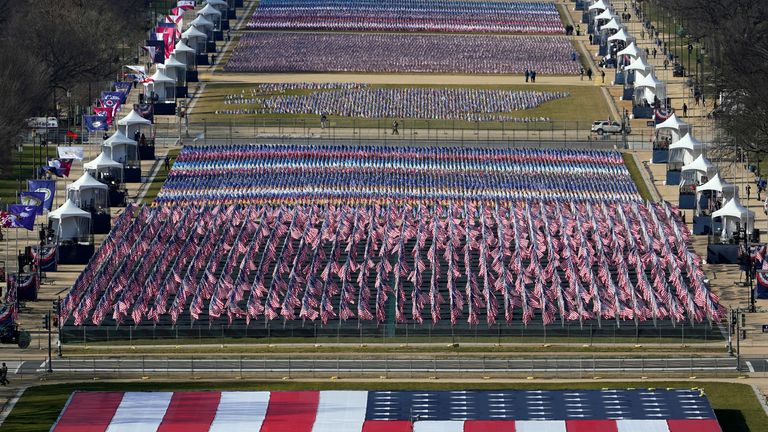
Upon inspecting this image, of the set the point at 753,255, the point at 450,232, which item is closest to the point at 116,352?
the point at 450,232

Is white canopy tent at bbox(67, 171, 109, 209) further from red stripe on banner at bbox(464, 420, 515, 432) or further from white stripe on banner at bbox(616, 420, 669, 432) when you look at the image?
white stripe on banner at bbox(616, 420, 669, 432)

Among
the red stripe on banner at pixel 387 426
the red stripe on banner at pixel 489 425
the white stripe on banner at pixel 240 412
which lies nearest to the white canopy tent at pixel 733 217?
the red stripe on banner at pixel 489 425

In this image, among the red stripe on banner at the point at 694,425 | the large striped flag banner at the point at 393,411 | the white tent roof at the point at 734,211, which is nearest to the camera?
the red stripe on banner at the point at 694,425

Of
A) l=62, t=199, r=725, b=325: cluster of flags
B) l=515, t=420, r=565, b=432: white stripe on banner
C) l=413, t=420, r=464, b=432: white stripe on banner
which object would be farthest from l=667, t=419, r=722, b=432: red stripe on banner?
l=62, t=199, r=725, b=325: cluster of flags

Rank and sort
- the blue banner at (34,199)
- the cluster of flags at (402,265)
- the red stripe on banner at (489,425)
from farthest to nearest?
the blue banner at (34,199) < the cluster of flags at (402,265) < the red stripe on banner at (489,425)

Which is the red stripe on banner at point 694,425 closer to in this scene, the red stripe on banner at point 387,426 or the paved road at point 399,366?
the paved road at point 399,366

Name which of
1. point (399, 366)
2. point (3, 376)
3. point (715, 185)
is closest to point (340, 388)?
point (399, 366)
